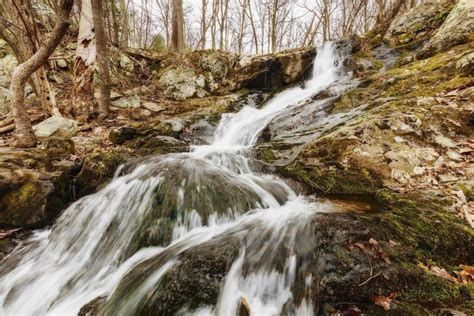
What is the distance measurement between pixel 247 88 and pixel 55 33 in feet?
22.2

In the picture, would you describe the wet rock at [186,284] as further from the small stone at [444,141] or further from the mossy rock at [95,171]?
the small stone at [444,141]

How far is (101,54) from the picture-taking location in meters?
7.18

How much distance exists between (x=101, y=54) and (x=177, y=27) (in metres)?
6.06

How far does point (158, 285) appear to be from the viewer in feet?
7.83

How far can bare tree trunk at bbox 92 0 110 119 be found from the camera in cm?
687

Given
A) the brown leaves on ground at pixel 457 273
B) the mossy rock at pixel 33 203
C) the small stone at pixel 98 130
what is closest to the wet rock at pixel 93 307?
the mossy rock at pixel 33 203

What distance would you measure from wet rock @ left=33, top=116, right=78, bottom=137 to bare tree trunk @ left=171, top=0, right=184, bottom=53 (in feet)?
23.1

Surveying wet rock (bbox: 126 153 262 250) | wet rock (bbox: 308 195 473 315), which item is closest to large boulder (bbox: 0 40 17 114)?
wet rock (bbox: 126 153 262 250)

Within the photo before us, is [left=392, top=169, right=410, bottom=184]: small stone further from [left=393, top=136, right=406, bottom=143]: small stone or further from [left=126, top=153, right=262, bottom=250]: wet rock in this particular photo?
[left=126, top=153, right=262, bottom=250]: wet rock

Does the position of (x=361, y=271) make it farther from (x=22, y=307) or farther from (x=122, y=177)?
(x=122, y=177)

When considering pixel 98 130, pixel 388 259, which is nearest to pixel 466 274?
pixel 388 259

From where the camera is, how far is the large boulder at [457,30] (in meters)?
6.36

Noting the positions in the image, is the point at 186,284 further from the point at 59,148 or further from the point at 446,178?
the point at 59,148

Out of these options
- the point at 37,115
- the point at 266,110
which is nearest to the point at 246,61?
the point at 266,110
